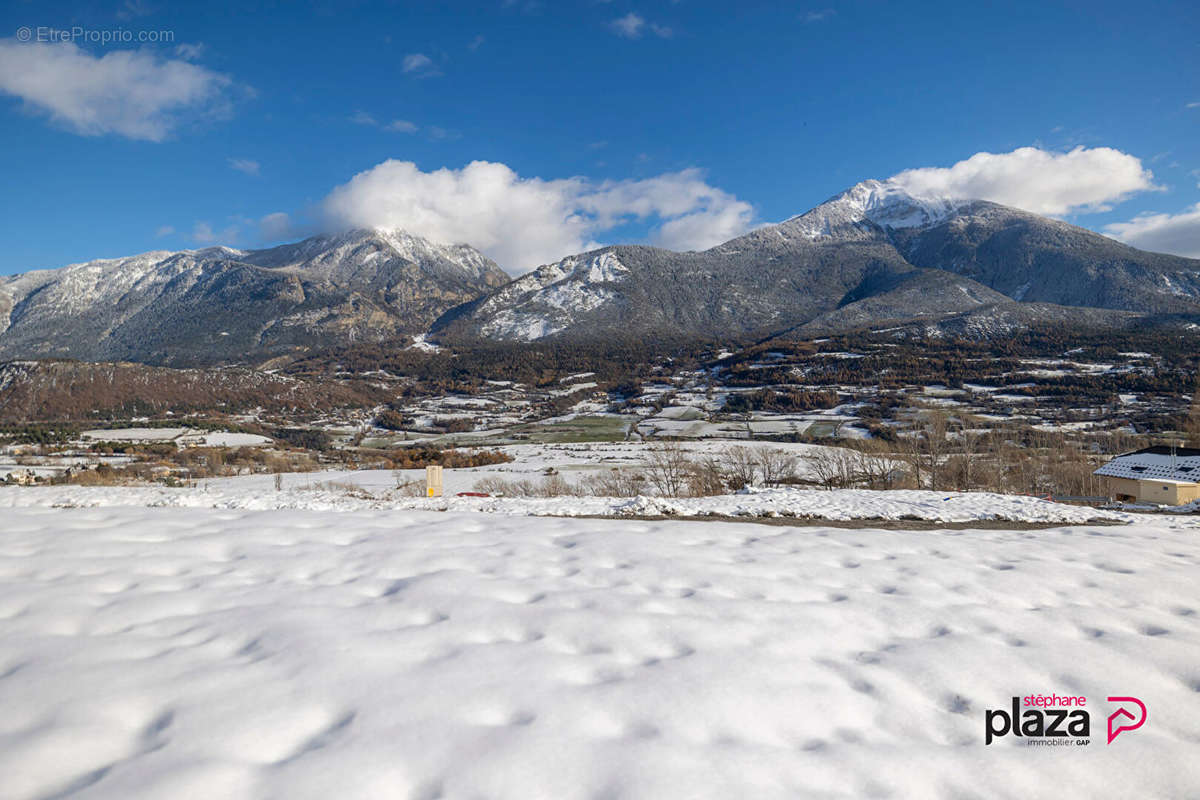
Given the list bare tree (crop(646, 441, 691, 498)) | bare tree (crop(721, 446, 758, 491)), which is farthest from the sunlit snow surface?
bare tree (crop(721, 446, 758, 491))

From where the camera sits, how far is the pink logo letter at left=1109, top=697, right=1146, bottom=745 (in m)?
3.55

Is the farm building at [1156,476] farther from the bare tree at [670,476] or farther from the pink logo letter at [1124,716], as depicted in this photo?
the pink logo letter at [1124,716]

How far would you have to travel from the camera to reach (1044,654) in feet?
14.3

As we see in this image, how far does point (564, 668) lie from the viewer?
3.88 m

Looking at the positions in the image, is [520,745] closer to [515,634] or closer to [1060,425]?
[515,634]

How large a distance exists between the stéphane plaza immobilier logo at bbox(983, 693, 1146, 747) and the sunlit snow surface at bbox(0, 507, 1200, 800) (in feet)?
0.24

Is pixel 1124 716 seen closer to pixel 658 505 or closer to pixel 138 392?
pixel 658 505

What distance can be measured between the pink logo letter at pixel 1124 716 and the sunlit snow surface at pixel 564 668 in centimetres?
7

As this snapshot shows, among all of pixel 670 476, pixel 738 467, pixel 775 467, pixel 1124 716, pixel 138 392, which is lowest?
pixel 775 467

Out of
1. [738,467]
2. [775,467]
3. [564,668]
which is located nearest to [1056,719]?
[564,668]

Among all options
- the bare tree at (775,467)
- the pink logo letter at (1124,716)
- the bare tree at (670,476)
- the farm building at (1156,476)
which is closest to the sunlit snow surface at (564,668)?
the pink logo letter at (1124,716)

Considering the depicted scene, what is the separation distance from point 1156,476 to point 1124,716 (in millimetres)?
33409

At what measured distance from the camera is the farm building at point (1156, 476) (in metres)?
25.6

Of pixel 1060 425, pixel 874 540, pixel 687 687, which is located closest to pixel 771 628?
pixel 687 687
